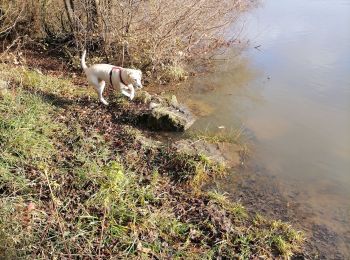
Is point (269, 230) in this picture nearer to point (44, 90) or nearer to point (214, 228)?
point (214, 228)

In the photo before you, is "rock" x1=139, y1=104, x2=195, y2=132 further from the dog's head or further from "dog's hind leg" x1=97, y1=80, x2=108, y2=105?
"dog's hind leg" x1=97, y1=80, x2=108, y2=105

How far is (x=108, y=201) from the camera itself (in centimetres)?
450

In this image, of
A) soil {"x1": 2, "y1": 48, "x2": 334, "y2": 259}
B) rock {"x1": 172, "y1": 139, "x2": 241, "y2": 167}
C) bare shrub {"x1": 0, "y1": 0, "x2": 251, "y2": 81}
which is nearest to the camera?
soil {"x1": 2, "y1": 48, "x2": 334, "y2": 259}

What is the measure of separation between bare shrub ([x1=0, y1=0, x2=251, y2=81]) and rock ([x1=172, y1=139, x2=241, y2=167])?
327 centimetres

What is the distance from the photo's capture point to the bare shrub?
9.17m

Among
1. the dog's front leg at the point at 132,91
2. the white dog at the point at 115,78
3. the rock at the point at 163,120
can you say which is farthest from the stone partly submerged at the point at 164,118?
the white dog at the point at 115,78

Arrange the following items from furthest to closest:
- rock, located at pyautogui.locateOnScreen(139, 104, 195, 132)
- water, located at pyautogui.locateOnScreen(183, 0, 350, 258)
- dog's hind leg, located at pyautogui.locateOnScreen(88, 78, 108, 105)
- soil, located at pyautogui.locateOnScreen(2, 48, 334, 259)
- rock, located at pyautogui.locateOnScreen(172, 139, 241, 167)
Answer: dog's hind leg, located at pyautogui.locateOnScreen(88, 78, 108, 105)
rock, located at pyautogui.locateOnScreen(139, 104, 195, 132)
rock, located at pyautogui.locateOnScreen(172, 139, 241, 167)
water, located at pyautogui.locateOnScreen(183, 0, 350, 258)
soil, located at pyautogui.locateOnScreen(2, 48, 334, 259)

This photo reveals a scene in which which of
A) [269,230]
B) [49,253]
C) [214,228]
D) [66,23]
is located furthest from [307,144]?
[66,23]

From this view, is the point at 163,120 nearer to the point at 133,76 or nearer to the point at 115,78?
the point at 133,76

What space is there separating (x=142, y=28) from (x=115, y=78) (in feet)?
8.70

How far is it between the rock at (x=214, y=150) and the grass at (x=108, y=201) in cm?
22

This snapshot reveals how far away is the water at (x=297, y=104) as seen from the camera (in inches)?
229

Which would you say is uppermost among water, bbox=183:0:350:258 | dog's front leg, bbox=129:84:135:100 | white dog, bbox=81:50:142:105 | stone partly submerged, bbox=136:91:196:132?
white dog, bbox=81:50:142:105

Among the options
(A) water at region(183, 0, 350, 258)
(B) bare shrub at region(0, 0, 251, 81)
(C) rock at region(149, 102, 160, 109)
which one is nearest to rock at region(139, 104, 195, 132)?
(C) rock at region(149, 102, 160, 109)
